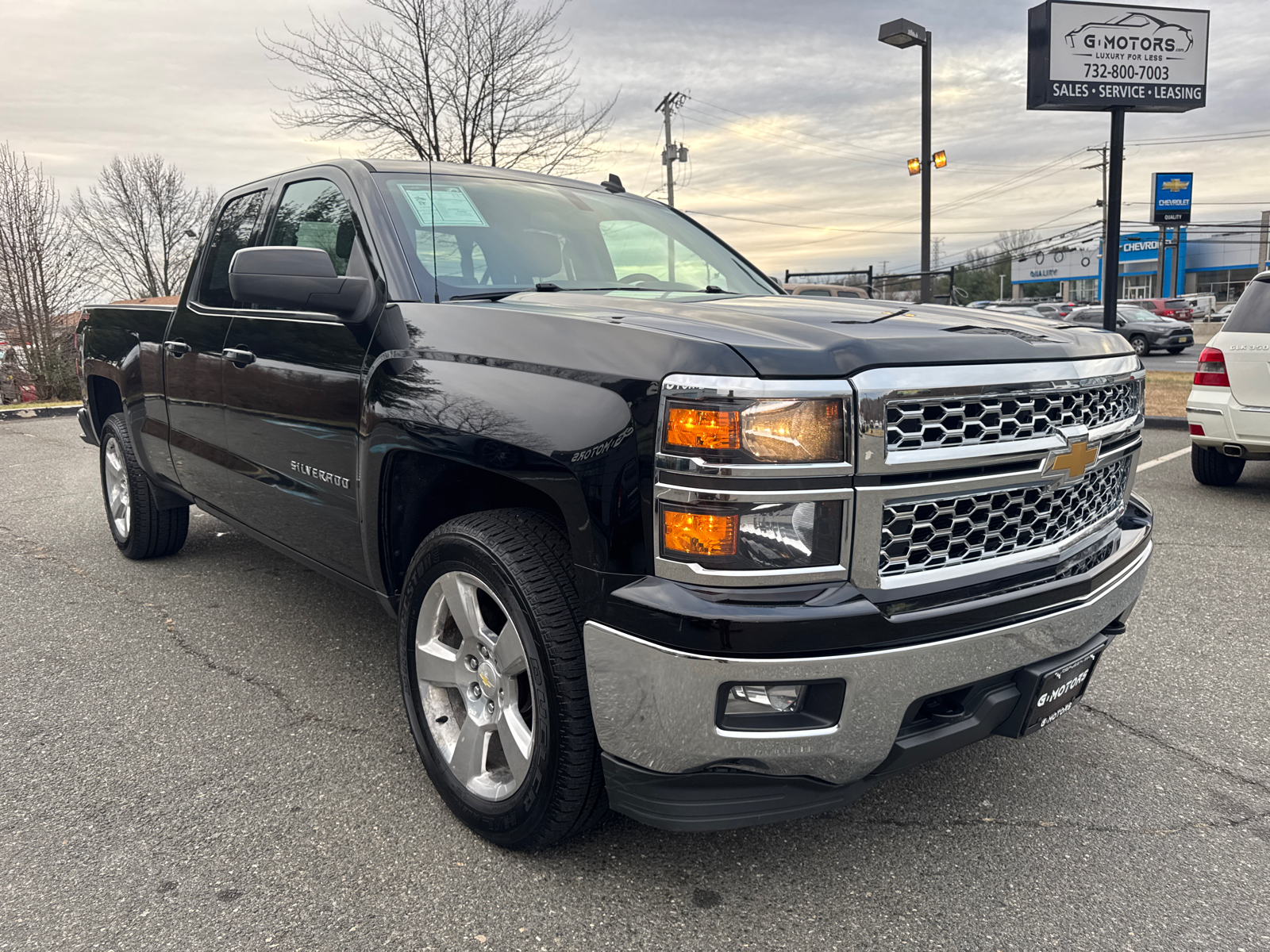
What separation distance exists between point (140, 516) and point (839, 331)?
425 centimetres

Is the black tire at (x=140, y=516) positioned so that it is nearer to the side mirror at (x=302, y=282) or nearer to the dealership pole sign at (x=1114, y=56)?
the side mirror at (x=302, y=282)

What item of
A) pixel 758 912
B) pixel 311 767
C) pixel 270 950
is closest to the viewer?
pixel 270 950

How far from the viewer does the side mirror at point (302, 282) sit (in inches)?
107

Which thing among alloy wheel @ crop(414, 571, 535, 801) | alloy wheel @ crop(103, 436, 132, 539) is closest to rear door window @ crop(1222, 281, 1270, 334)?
alloy wheel @ crop(414, 571, 535, 801)

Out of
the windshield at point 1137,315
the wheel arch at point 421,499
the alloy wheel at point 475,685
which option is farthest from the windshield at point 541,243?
the windshield at point 1137,315

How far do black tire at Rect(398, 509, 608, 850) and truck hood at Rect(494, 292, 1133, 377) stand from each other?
56 centimetres

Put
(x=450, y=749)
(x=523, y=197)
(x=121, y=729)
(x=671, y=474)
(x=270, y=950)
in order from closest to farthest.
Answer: (x=671, y=474)
(x=270, y=950)
(x=450, y=749)
(x=121, y=729)
(x=523, y=197)

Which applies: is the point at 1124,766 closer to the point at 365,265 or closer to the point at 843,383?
the point at 843,383

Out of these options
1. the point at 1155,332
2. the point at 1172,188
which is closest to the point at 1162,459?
the point at 1155,332

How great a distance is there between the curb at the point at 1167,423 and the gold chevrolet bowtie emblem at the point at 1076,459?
926cm

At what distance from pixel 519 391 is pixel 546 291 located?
0.82m

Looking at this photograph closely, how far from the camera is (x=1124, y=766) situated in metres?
2.86

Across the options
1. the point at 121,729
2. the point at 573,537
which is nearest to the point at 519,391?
the point at 573,537

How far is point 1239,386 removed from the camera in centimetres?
629
